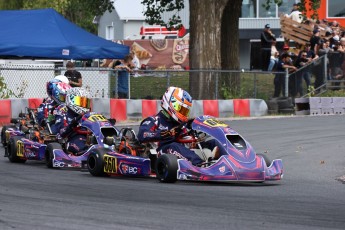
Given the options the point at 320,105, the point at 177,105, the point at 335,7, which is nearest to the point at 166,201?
the point at 177,105

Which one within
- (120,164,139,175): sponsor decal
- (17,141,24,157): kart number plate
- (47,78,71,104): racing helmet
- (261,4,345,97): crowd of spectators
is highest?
(261,4,345,97): crowd of spectators

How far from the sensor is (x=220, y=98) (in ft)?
82.3

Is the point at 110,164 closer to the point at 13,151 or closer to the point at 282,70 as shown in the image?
the point at 13,151

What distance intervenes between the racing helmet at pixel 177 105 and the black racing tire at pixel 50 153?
7.02 feet

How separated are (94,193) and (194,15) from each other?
51.9 feet

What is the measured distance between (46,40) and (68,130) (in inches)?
408

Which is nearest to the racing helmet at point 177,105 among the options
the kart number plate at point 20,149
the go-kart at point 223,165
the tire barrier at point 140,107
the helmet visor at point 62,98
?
the go-kart at point 223,165

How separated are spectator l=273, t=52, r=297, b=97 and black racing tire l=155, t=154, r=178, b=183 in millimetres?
14165

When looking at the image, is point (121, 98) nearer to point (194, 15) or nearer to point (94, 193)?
point (194, 15)

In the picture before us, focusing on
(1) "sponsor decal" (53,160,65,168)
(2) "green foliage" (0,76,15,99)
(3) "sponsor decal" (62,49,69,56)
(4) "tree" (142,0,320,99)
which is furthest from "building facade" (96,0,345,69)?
(1) "sponsor decal" (53,160,65,168)

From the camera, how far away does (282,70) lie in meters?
26.0

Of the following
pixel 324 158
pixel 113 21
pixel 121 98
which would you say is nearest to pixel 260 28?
pixel 113 21

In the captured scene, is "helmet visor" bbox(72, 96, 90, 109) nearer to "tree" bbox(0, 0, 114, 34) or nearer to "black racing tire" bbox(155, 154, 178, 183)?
"black racing tire" bbox(155, 154, 178, 183)

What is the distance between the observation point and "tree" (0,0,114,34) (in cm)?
3002
